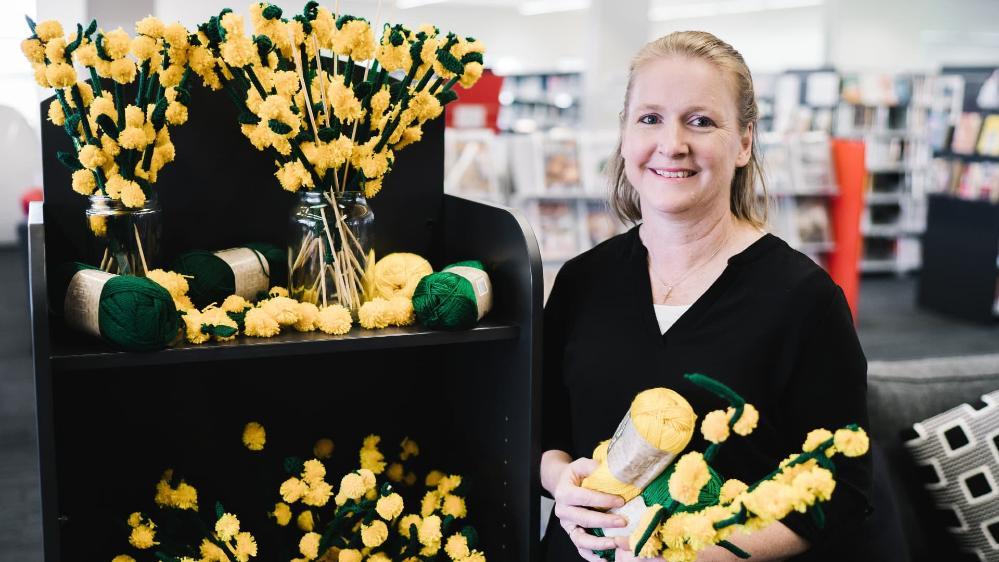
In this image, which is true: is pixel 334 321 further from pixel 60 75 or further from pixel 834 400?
pixel 834 400

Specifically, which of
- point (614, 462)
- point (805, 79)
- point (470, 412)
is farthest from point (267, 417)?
point (805, 79)

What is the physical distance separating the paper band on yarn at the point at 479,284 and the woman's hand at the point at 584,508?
0.89 feet

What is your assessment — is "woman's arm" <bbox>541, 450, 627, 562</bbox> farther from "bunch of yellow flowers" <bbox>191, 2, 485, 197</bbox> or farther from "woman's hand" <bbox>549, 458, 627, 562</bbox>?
"bunch of yellow flowers" <bbox>191, 2, 485, 197</bbox>

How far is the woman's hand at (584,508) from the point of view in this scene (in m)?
1.18

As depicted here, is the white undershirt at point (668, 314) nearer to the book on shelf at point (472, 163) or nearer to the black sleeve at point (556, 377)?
the black sleeve at point (556, 377)

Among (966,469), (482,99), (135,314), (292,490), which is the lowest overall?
(966,469)

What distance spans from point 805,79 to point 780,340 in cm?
897

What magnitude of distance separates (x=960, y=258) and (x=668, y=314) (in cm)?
667

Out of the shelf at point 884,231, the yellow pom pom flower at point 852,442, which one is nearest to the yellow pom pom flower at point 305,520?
the yellow pom pom flower at point 852,442

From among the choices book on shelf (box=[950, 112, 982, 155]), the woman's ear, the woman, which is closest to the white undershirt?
the woman

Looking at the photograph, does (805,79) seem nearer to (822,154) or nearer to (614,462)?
(822,154)

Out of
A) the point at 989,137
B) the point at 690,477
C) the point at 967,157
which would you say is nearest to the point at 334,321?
the point at 690,477

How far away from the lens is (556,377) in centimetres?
151

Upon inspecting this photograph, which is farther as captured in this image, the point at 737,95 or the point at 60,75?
the point at 737,95
